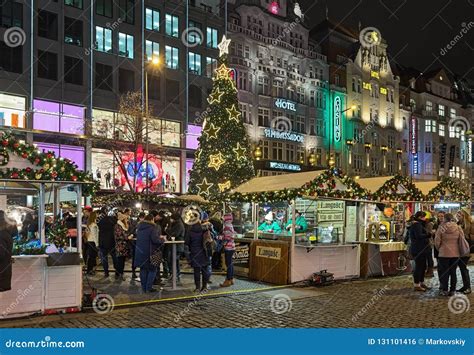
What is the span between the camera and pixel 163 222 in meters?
14.5

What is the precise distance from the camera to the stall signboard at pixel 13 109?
102 feet

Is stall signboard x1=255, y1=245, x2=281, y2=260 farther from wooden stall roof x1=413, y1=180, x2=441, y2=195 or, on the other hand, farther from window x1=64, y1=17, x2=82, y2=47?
window x1=64, y1=17, x2=82, y2=47

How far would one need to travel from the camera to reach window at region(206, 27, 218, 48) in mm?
42812

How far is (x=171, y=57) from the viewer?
40.4 meters

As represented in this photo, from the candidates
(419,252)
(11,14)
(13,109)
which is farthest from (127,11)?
(419,252)

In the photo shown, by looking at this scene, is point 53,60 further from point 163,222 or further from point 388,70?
point 388,70

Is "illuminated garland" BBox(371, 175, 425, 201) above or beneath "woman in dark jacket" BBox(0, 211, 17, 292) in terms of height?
above

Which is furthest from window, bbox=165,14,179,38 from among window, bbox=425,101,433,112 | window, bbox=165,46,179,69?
window, bbox=425,101,433,112

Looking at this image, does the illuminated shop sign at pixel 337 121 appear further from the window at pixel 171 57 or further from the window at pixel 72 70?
the window at pixel 72 70

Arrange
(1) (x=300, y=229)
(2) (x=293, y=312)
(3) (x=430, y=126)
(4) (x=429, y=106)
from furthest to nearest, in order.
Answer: (4) (x=429, y=106) → (3) (x=430, y=126) → (1) (x=300, y=229) → (2) (x=293, y=312)

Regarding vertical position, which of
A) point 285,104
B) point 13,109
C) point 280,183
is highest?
point 285,104

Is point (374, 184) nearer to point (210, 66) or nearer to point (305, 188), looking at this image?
point (305, 188)

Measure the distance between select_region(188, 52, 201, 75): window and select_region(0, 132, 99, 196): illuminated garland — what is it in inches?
1280

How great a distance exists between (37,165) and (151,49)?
31.2 meters
